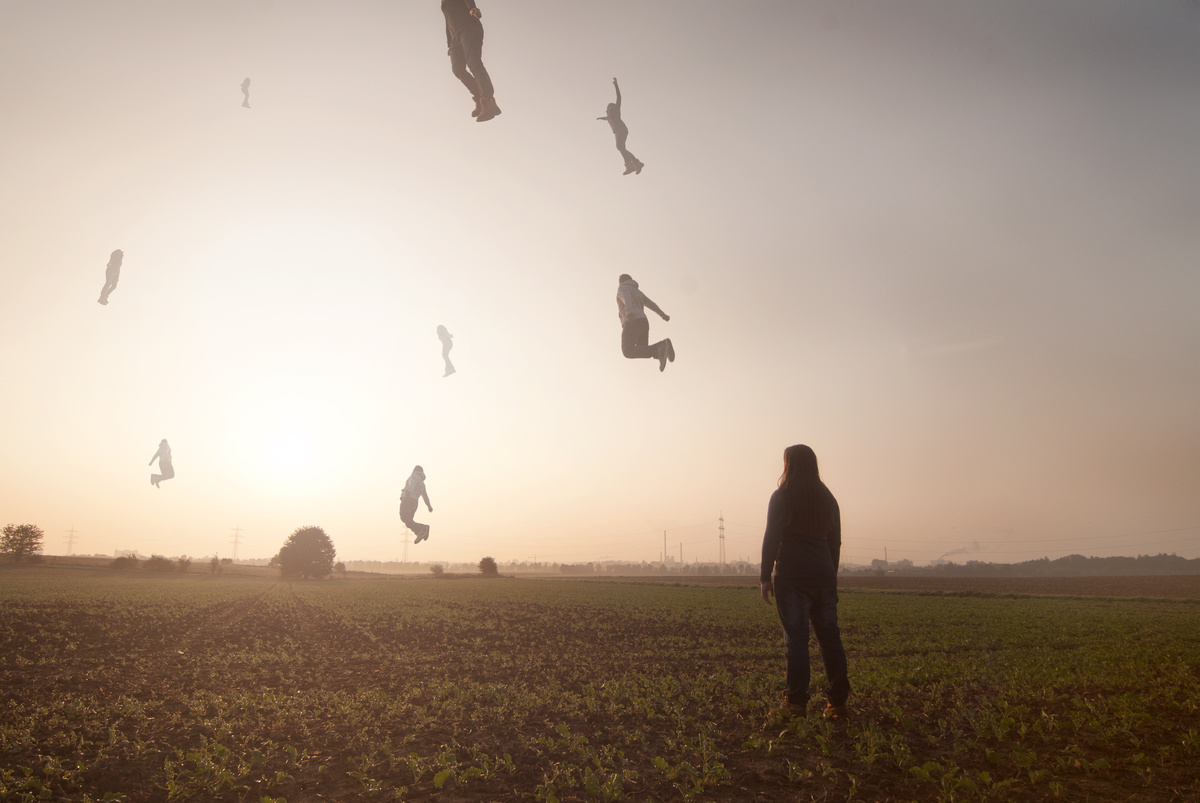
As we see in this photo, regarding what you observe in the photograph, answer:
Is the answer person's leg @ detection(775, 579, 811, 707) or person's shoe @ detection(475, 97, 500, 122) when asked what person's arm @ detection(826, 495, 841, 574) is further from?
person's shoe @ detection(475, 97, 500, 122)

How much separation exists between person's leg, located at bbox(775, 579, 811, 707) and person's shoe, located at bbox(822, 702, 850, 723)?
23 centimetres

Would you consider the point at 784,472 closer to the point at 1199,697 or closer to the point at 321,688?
the point at 1199,697

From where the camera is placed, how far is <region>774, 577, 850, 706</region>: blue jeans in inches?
225

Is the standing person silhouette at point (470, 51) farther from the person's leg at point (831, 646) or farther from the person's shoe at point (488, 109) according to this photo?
the person's leg at point (831, 646)

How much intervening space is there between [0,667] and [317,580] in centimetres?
4654

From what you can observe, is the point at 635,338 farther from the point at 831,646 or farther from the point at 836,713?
the point at 836,713

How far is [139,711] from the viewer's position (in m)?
6.13

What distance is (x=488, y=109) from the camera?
6.99m

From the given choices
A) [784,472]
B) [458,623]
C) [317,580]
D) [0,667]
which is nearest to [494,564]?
[317,580]

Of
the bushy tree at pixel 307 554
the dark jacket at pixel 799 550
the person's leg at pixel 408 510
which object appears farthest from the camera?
the bushy tree at pixel 307 554

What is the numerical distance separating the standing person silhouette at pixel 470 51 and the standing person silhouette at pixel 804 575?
563 cm

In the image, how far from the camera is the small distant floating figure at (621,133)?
10.2m

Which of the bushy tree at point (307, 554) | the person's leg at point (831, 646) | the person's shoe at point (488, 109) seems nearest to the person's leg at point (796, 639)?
the person's leg at point (831, 646)

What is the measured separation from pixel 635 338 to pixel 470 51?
438 centimetres
